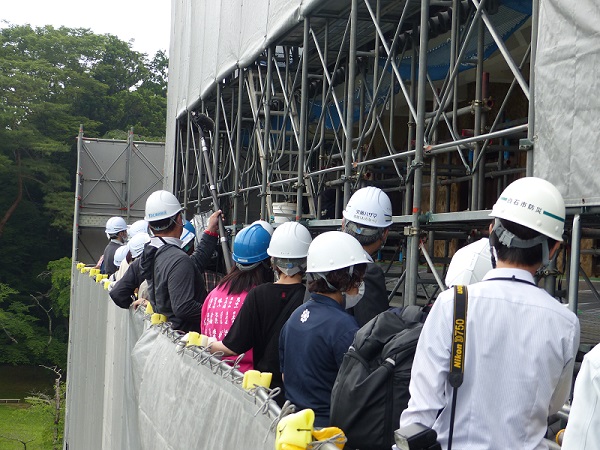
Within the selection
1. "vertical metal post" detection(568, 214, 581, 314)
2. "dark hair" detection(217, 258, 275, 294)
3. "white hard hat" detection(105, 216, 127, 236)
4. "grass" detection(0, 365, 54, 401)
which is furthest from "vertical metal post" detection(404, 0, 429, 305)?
"grass" detection(0, 365, 54, 401)

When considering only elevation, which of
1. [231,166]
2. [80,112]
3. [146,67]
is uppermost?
[146,67]

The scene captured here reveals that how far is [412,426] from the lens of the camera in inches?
106

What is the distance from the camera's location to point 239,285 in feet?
18.0

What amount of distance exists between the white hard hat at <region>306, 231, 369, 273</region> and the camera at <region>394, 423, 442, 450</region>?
1.50m

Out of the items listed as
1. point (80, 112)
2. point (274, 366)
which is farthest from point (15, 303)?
point (274, 366)

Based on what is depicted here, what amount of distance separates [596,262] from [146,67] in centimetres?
5302

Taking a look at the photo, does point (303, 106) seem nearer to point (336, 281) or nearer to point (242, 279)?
point (242, 279)

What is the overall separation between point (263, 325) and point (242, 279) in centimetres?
84

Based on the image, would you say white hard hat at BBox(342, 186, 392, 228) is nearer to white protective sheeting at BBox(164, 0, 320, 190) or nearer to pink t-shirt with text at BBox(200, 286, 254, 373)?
pink t-shirt with text at BBox(200, 286, 254, 373)

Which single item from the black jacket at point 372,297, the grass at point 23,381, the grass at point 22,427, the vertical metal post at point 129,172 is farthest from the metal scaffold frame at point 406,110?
the grass at point 23,381

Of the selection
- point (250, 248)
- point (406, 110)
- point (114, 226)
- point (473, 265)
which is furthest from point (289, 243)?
point (114, 226)

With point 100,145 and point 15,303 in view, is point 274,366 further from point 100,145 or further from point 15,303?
point 15,303

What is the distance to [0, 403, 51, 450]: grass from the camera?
110ft

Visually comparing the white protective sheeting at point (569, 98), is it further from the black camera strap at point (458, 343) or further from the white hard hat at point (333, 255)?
the black camera strap at point (458, 343)
